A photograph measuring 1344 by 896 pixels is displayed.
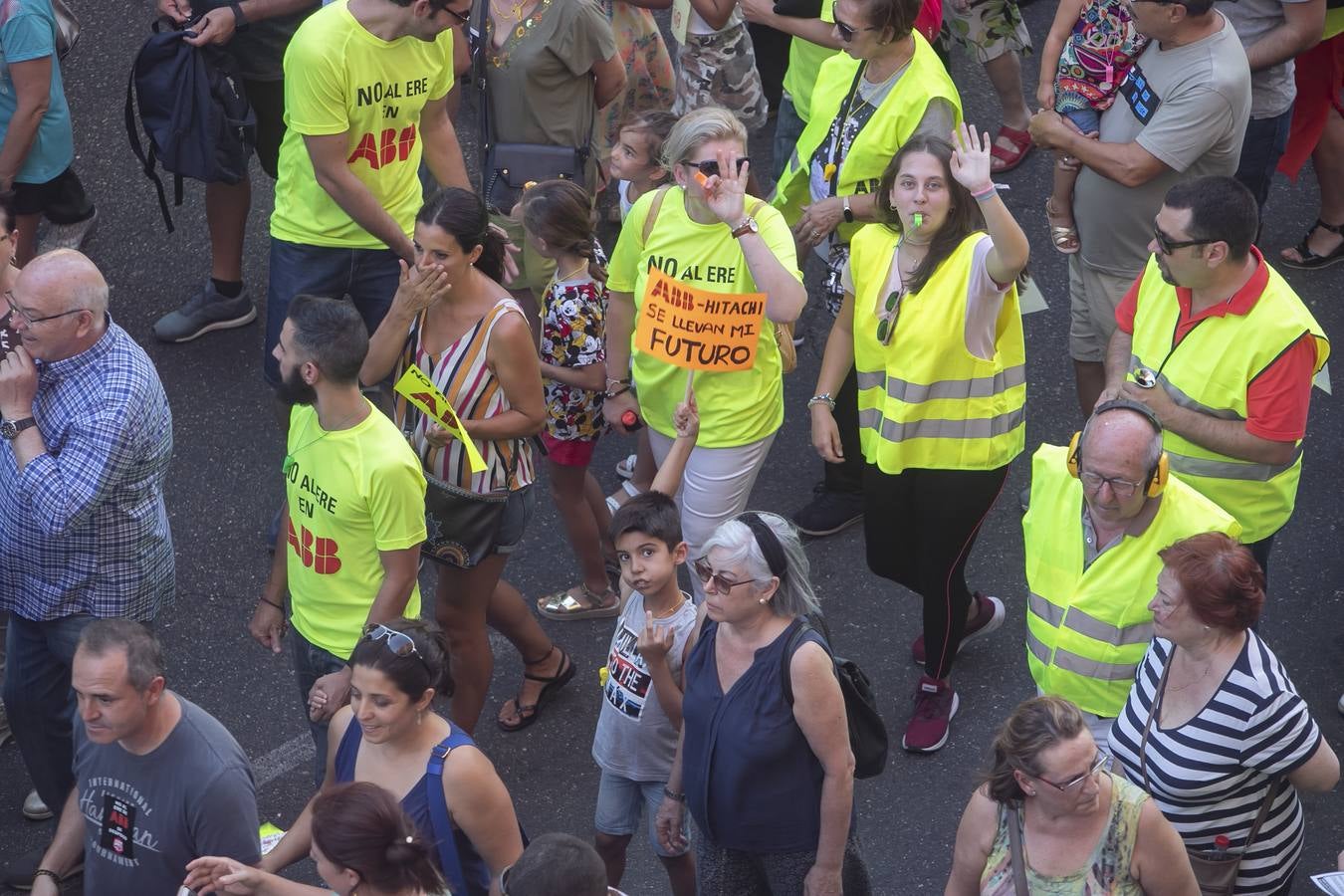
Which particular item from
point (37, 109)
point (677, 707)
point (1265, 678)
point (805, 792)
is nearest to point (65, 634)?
point (677, 707)

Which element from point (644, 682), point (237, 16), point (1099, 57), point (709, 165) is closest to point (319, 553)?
point (644, 682)

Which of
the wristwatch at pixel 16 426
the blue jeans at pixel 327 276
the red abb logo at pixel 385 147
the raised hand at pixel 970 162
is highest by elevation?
the raised hand at pixel 970 162

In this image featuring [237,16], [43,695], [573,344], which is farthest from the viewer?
[237,16]

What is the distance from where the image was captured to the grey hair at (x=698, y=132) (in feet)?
16.7

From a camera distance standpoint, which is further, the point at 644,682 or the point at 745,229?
the point at 745,229

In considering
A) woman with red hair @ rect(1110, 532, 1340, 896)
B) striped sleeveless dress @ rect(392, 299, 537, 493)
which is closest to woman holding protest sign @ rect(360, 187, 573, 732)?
striped sleeveless dress @ rect(392, 299, 537, 493)

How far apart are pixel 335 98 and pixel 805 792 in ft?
9.73

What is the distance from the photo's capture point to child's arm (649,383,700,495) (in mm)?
5141

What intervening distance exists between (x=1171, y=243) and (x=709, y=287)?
4.60 feet

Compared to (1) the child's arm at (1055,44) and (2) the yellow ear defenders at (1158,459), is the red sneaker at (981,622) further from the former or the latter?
(1) the child's arm at (1055,44)

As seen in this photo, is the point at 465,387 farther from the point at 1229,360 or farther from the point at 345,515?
the point at 1229,360

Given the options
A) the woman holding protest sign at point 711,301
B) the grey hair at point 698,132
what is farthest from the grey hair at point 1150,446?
the grey hair at point 698,132

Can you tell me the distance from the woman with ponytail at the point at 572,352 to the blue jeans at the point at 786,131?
61.8 inches

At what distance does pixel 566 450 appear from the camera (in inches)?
230
